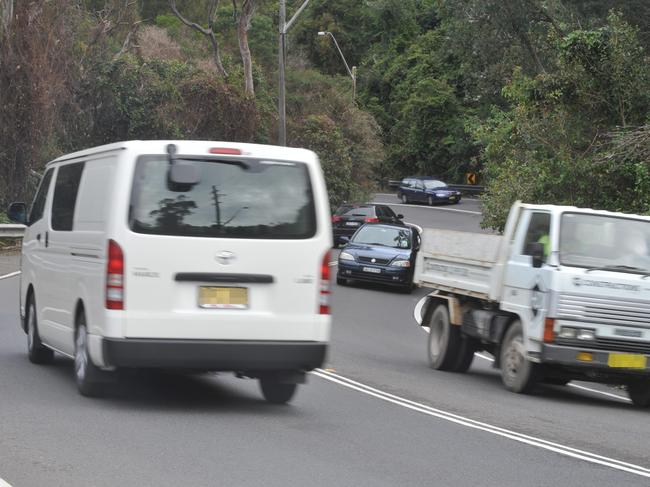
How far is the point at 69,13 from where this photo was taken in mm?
41344

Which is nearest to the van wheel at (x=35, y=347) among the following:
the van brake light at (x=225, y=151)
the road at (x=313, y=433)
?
the road at (x=313, y=433)

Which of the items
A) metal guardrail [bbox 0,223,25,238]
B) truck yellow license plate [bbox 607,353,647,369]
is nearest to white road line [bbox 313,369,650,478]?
truck yellow license plate [bbox 607,353,647,369]

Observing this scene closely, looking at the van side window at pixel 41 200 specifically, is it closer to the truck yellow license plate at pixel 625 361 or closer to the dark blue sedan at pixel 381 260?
the truck yellow license plate at pixel 625 361

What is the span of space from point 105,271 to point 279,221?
1519mm

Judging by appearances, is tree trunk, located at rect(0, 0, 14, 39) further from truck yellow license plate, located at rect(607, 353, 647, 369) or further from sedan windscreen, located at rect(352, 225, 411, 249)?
truck yellow license plate, located at rect(607, 353, 647, 369)

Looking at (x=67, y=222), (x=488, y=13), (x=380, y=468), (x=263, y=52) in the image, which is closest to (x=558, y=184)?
(x=67, y=222)

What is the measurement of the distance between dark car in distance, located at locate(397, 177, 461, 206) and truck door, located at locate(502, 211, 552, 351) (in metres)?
52.5

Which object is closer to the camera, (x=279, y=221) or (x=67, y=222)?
(x=279, y=221)

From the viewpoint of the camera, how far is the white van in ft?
32.5

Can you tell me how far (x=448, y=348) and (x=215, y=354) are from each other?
6728 millimetres

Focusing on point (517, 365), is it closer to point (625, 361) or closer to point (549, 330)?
point (549, 330)

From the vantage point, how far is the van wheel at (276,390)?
11.0 m

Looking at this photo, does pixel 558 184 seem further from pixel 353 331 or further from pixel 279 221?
pixel 279 221

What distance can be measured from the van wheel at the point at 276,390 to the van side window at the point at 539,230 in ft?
13.3
